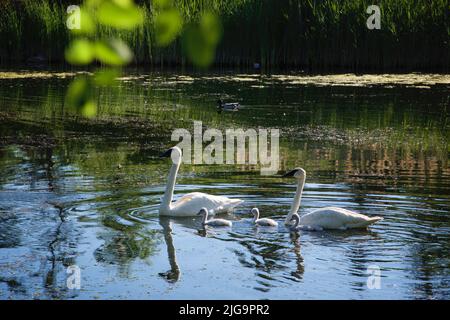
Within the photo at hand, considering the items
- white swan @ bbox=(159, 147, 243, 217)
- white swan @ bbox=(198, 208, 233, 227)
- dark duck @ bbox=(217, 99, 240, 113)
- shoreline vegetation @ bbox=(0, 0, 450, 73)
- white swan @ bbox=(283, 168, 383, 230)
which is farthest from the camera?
shoreline vegetation @ bbox=(0, 0, 450, 73)

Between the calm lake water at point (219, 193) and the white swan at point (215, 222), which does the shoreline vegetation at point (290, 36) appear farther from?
the white swan at point (215, 222)

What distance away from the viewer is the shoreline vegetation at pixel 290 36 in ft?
83.3

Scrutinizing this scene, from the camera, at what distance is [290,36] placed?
2720 centimetres

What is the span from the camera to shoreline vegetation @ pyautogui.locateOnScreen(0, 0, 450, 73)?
1000 inches

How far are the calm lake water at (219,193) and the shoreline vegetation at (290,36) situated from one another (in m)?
5.63

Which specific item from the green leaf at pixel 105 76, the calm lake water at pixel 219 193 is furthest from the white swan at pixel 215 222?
the green leaf at pixel 105 76

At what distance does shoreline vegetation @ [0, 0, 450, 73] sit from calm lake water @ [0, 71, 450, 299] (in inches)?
222

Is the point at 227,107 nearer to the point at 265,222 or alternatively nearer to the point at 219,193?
the point at 219,193

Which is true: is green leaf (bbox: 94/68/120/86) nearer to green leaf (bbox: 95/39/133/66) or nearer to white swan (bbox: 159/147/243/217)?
green leaf (bbox: 95/39/133/66)

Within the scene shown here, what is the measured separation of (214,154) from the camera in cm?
1339

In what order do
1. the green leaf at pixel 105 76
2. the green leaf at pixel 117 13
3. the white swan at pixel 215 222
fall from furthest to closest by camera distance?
the white swan at pixel 215 222
the green leaf at pixel 105 76
the green leaf at pixel 117 13

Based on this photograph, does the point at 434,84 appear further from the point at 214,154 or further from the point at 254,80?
the point at 214,154

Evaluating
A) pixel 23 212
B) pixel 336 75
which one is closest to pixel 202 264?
pixel 23 212

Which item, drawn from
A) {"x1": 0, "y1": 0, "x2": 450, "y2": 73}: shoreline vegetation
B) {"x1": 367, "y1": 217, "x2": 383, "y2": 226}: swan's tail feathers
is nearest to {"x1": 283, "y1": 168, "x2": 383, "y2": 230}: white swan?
{"x1": 367, "y1": 217, "x2": 383, "y2": 226}: swan's tail feathers
